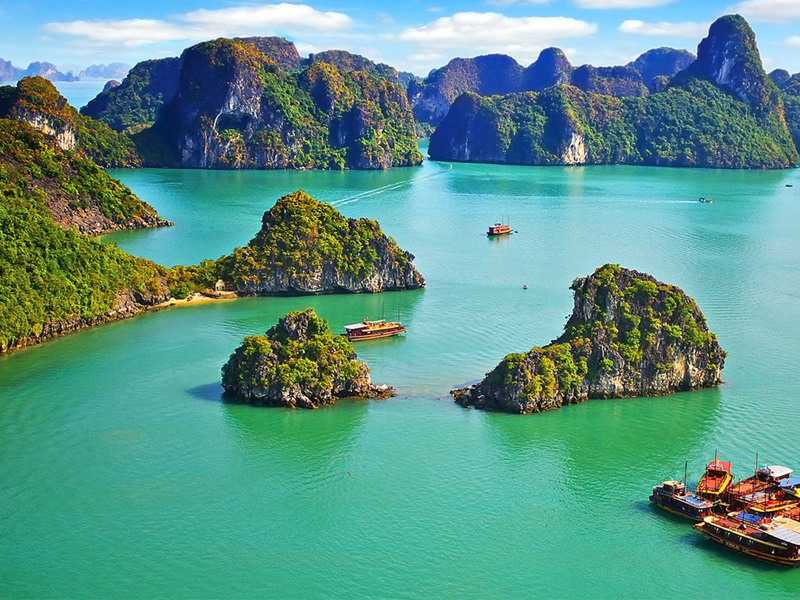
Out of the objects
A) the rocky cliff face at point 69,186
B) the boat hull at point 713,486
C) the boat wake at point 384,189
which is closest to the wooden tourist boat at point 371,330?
the boat hull at point 713,486

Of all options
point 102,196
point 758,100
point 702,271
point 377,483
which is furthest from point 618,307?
point 758,100

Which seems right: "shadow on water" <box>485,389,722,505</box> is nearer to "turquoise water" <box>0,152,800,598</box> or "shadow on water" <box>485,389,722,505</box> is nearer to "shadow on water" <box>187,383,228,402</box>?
"turquoise water" <box>0,152,800,598</box>

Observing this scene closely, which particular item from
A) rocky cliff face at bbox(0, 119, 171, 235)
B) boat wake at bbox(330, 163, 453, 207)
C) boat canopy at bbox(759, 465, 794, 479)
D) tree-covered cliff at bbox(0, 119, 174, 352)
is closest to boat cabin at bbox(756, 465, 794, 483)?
boat canopy at bbox(759, 465, 794, 479)

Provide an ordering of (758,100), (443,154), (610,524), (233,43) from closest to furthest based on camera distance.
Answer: (610,524), (233,43), (758,100), (443,154)

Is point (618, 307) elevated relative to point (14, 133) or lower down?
lower down

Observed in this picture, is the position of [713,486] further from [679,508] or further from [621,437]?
[621,437]

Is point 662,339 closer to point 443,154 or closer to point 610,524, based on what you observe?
point 610,524
